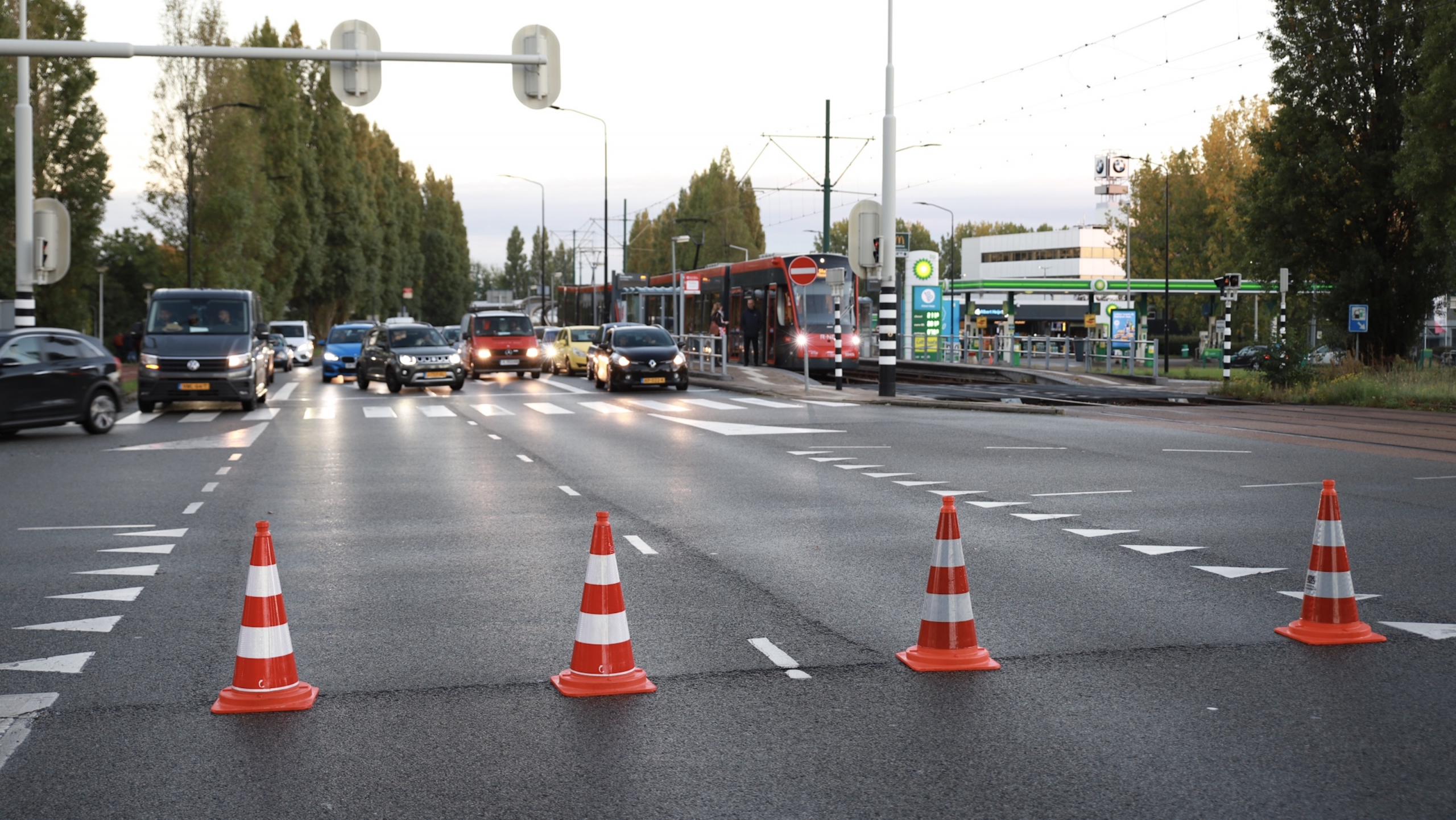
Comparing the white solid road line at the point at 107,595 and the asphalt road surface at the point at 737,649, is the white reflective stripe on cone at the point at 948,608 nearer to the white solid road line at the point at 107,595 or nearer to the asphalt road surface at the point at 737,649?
the asphalt road surface at the point at 737,649

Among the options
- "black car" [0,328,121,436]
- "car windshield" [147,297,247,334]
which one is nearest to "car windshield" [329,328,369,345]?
"car windshield" [147,297,247,334]

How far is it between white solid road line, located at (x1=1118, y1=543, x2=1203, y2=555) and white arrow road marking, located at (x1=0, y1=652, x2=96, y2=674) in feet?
21.0

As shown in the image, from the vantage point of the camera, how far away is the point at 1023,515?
11.6 meters

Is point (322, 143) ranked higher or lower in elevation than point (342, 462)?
higher

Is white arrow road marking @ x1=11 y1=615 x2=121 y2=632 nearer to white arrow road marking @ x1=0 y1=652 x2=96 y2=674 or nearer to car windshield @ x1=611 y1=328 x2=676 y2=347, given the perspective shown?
white arrow road marking @ x1=0 y1=652 x2=96 y2=674

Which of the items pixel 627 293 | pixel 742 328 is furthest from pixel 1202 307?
pixel 742 328

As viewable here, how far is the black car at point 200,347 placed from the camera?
2519cm

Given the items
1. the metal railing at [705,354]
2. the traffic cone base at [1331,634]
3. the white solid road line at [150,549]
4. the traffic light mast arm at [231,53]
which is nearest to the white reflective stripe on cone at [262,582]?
the white solid road line at [150,549]

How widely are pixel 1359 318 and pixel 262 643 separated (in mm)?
32905

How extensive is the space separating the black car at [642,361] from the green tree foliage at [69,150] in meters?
22.2

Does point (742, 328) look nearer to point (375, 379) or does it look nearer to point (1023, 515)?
point (375, 379)

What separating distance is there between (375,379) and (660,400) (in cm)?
905

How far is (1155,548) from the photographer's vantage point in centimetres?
975

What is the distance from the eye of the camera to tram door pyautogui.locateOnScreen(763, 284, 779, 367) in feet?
135
